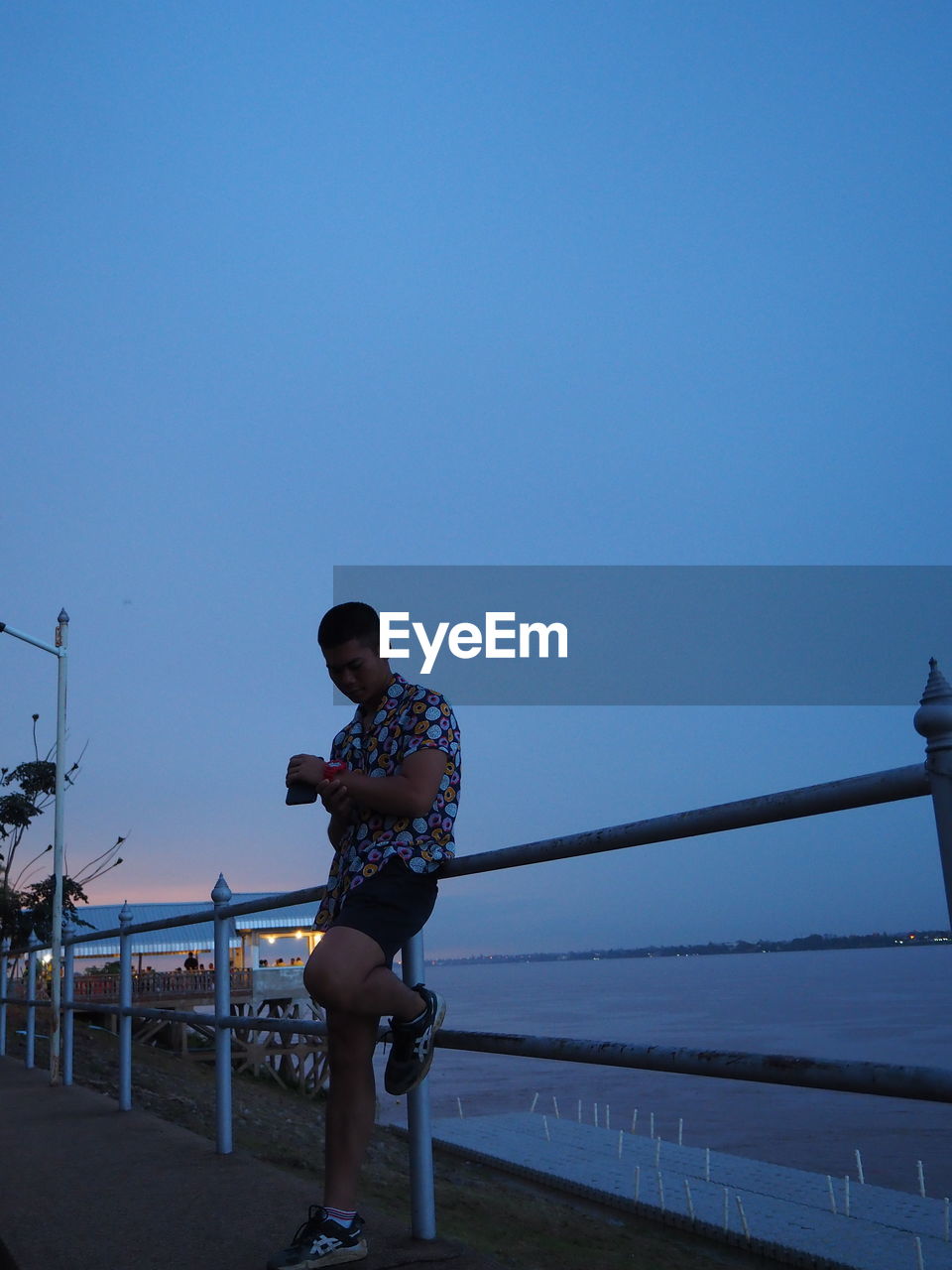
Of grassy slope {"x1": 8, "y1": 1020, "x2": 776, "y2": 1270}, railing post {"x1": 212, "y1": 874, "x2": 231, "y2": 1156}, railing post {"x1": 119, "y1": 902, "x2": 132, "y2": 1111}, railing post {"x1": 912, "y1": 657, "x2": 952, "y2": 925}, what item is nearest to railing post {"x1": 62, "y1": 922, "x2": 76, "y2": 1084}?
railing post {"x1": 119, "y1": 902, "x2": 132, "y2": 1111}

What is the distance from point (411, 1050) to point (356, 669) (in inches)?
34.3

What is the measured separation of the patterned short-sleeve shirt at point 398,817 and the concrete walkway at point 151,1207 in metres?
0.81

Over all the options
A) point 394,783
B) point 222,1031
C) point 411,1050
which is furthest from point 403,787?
point 222,1031

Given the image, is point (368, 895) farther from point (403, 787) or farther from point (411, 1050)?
point (411, 1050)

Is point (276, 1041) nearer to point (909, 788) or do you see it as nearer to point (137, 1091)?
point (137, 1091)

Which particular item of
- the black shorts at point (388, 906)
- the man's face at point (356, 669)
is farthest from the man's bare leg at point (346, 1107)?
the man's face at point (356, 669)

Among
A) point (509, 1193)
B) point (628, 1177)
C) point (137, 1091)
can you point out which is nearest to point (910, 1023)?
point (628, 1177)

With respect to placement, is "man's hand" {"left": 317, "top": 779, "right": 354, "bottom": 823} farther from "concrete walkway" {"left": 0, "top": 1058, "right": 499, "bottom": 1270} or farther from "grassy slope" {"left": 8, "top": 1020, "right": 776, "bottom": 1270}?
"grassy slope" {"left": 8, "top": 1020, "right": 776, "bottom": 1270}

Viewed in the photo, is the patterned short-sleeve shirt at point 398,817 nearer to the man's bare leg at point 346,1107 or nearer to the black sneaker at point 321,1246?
the man's bare leg at point 346,1107

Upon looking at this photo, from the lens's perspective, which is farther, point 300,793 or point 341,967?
point 300,793

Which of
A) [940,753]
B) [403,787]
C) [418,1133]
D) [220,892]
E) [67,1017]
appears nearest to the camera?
[940,753]

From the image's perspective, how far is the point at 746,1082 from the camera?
14.0 meters

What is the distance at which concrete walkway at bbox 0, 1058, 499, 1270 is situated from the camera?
2598 mm

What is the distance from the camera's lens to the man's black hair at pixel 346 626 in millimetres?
2586
